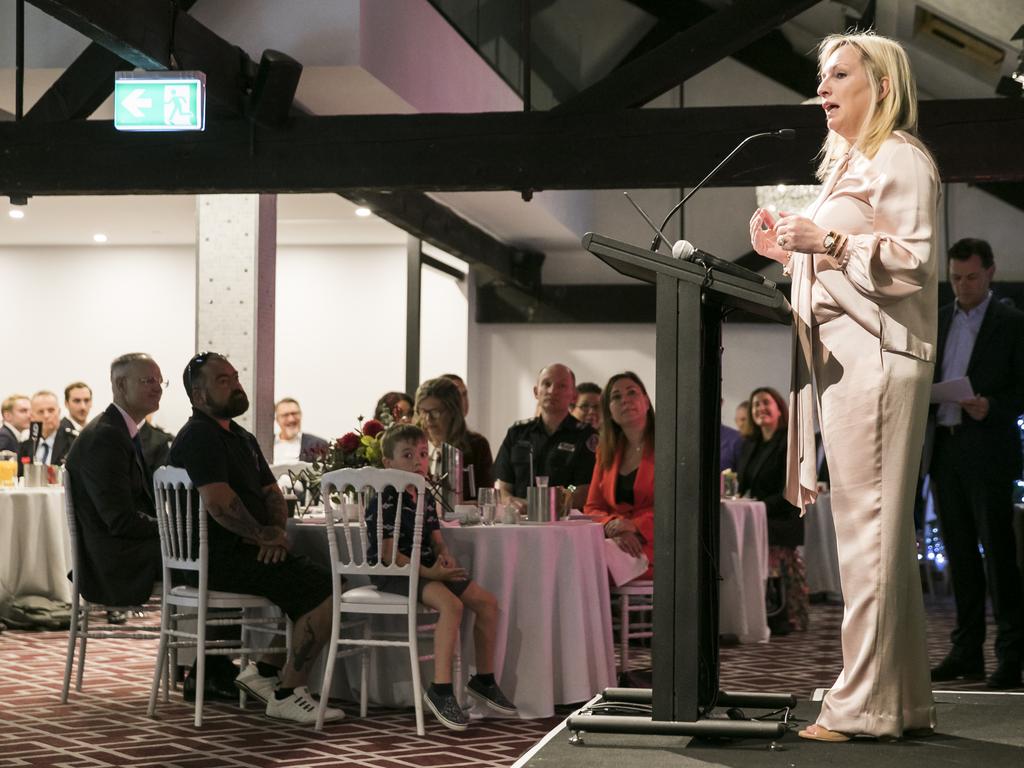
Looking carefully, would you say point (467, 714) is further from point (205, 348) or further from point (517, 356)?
point (517, 356)

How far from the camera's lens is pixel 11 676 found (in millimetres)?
6102

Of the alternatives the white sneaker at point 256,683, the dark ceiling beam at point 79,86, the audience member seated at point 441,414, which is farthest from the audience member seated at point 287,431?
the white sneaker at point 256,683

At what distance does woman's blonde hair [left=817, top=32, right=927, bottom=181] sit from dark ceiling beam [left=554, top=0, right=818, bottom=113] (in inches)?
166

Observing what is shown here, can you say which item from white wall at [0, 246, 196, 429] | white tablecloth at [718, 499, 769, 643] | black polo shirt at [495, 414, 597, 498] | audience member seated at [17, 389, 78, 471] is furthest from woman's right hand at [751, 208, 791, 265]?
white wall at [0, 246, 196, 429]

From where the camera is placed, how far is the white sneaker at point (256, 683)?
5.23 m

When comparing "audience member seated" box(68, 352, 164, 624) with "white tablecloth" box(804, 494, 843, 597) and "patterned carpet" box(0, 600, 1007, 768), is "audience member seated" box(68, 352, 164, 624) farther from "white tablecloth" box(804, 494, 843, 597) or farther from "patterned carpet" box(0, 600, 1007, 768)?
"white tablecloth" box(804, 494, 843, 597)

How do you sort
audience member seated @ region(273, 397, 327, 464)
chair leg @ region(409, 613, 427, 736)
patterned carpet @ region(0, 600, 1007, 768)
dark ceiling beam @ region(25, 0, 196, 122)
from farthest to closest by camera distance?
audience member seated @ region(273, 397, 327, 464) → dark ceiling beam @ region(25, 0, 196, 122) → chair leg @ region(409, 613, 427, 736) → patterned carpet @ region(0, 600, 1007, 768)

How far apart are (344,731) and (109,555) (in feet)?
4.22

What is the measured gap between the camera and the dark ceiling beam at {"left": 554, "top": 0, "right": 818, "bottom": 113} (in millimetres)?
7215

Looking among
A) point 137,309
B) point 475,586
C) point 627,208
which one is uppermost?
point 627,208

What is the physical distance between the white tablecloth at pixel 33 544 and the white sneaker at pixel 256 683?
10.5 feet

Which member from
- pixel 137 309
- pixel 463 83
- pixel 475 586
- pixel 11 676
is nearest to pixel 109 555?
pixel 11 676

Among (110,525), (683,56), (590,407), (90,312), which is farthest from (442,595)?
(90,312)

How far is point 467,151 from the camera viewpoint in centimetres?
728
